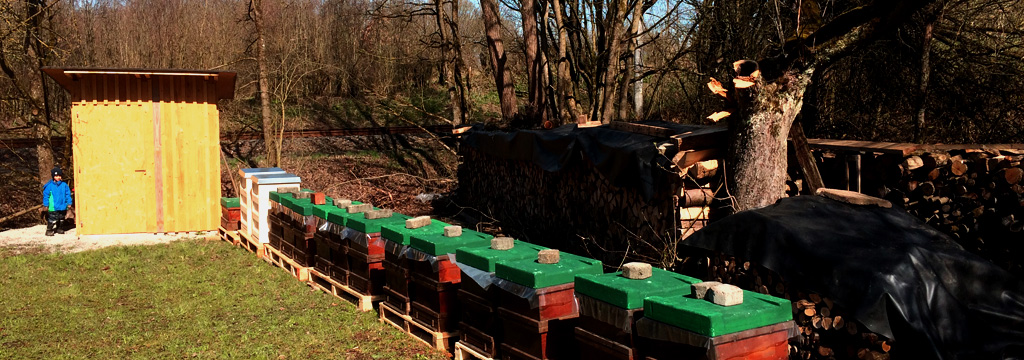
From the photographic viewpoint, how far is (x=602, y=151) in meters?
10.4

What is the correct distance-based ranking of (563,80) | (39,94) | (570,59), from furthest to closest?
(570,59) < (563,80) < (39,94)

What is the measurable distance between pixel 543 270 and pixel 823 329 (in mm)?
2310

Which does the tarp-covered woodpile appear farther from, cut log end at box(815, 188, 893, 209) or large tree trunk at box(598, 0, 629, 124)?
large tree trunk at box(598, 0, 629, 124)

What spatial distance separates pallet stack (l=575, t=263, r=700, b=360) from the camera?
16.5 ft

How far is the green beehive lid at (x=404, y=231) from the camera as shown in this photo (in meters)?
7.62

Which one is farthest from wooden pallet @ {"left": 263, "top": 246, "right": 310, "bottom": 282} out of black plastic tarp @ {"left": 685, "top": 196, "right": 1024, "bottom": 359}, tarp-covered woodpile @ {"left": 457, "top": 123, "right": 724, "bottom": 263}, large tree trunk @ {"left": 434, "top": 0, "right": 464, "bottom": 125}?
large tree trunk @ {"left": 434, "top": 0, "right": 464, "bottom": 125}

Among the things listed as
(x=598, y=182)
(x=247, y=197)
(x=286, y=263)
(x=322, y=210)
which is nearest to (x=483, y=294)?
(x=322, y=210)

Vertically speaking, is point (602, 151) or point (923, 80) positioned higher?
point (923, 80)

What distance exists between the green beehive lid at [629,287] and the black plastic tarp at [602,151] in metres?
3.52

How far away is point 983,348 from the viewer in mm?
5590

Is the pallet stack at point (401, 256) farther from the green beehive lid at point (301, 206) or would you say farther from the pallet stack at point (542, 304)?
the green beehive lid at point (301, 206)

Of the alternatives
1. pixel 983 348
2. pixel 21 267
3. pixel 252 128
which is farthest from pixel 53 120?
pixel 983 348

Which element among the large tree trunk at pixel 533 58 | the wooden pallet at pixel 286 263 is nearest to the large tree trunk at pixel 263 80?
the large tree trunk at pixel 533 58

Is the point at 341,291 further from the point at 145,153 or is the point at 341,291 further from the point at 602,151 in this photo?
the point at 145,153
